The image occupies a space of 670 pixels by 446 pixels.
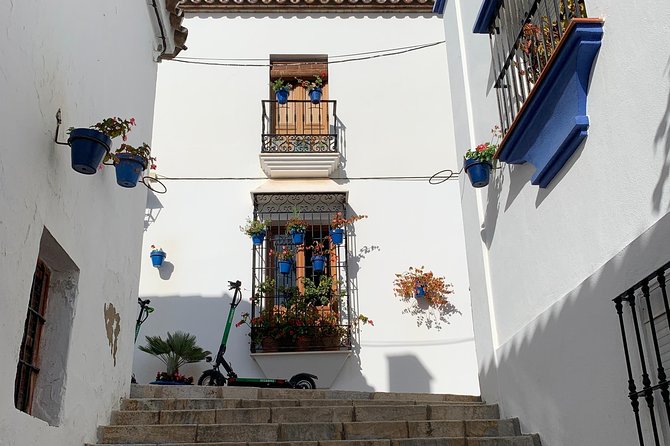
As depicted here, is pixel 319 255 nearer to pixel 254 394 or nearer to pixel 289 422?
pixel 254 394

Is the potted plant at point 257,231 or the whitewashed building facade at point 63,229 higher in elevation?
the potted plant at point 257,231

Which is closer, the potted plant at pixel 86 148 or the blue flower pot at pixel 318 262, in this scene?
the potted plant at pixel 86 148

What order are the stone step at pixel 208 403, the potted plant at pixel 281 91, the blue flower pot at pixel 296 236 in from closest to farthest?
the stone step at pixel 208 403
the blue flower pot at pixel 296 236
the potted plant at pixel 281 91

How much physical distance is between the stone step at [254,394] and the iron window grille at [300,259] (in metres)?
2.18

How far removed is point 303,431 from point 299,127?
18.5 ft

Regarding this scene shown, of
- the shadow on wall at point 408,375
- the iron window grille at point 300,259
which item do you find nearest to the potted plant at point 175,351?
the iron window grille at point 300,259

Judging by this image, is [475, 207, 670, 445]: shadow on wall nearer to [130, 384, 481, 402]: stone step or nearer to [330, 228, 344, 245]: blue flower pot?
[130, 384, 481, 402]: stone step

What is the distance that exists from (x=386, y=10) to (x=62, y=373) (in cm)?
749

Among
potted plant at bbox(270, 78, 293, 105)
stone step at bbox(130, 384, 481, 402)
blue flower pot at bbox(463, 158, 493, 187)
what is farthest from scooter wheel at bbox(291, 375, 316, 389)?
potted plant at bbox(270, 78, 293, 105)

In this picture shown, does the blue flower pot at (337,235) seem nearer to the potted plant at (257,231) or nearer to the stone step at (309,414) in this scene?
the potted plant at (257,231)

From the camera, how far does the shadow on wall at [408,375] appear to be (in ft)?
26.9

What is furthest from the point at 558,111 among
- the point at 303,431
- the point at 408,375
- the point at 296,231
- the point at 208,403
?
the point at 296,231

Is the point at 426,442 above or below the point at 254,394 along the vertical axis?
below

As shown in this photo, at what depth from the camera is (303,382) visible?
308 inches
